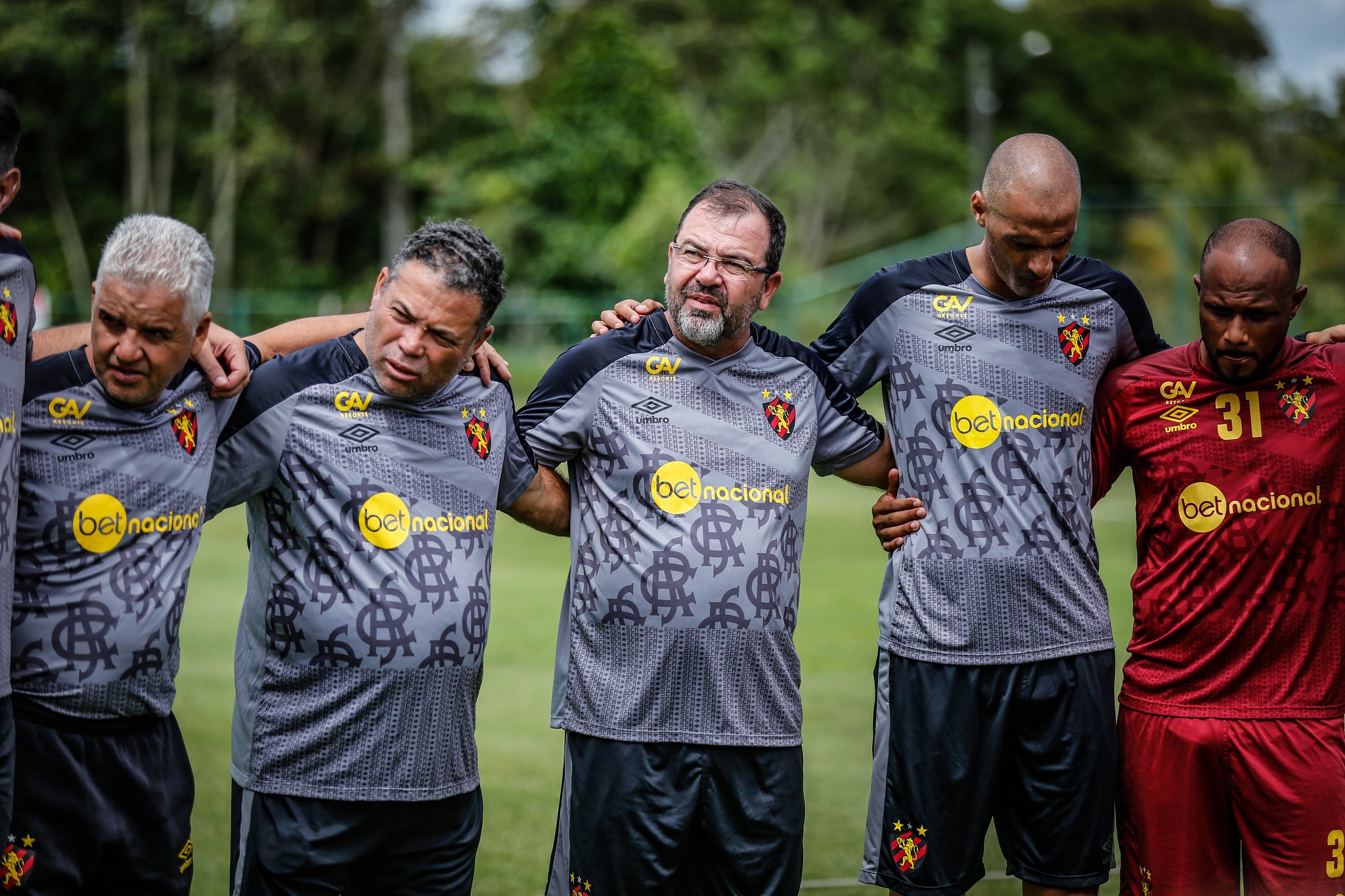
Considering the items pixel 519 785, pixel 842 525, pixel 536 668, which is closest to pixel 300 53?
pixel 842 525

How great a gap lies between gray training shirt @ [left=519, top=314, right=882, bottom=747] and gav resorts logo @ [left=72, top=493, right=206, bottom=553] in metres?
1.10

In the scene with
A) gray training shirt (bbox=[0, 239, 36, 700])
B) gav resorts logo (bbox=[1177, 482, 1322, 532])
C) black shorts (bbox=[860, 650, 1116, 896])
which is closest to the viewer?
gray training shirt (bbox=[0, 239, 36, 700])

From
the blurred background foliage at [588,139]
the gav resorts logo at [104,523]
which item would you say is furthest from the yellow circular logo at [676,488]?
the blurred background foliage at [588,139]

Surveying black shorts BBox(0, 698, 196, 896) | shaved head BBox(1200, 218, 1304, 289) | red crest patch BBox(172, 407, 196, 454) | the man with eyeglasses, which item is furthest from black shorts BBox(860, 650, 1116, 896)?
red crest patch BBox(172, 407, 196, 454)

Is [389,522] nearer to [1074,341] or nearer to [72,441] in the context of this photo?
[72,441]

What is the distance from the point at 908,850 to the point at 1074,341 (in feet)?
5.42

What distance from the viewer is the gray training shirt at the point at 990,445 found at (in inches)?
154

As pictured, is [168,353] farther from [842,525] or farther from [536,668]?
[842,525]

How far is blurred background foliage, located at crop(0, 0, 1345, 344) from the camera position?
27141mm

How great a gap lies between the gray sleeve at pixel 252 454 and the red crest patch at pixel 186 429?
87 mm

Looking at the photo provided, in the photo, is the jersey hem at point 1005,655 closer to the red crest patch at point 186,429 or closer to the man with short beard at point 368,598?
the man with short beard at point 368,598

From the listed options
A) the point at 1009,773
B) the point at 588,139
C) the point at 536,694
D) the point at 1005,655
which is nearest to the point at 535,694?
the point at 536,694

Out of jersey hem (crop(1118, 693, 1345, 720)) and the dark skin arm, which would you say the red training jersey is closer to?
jersey hem (crop(1118, 693, 1345, 720))

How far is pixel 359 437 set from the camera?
3439 millimetres
